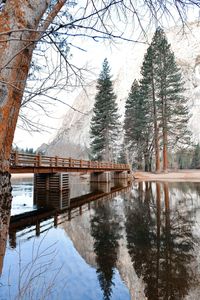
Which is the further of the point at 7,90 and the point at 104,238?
the point at 104,238

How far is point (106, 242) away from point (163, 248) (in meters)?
1.51

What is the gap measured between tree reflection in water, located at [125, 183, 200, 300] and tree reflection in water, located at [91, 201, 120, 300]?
1.35ft

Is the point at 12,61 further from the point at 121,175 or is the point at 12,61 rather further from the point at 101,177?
the point at 121,175

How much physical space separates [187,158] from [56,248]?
208ft

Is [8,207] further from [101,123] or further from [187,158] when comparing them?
[187,158]

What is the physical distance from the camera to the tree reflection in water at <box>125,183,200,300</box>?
14.1ft

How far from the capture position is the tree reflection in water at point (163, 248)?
4.31 meters

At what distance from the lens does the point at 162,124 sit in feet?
112

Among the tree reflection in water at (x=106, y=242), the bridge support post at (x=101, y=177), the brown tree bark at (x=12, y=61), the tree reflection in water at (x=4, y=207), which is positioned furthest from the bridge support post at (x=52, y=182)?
the brown tree bark at (x=12, y=61)

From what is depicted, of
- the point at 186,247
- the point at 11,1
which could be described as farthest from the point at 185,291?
the point at 11,1

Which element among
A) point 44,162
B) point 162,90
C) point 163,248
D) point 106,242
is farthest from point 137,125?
point 163,248

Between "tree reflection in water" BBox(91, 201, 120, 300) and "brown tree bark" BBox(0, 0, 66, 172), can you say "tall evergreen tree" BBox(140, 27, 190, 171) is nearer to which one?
"tree reflection in water" BBox(91, 201, 120, 300)

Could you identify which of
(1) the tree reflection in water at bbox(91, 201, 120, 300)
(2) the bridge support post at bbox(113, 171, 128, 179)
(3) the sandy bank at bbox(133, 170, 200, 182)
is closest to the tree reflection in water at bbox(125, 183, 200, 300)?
(1) the tree reflection in water at bbox(91, 201, 120, 300)

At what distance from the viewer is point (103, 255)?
5879mm
